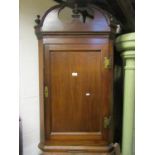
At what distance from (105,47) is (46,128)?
713 millimetres

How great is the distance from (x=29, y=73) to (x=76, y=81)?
50cm

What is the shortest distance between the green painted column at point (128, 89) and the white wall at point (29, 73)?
0.71 m

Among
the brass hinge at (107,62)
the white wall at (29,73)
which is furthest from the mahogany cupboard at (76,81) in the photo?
the white wall at (29,73)

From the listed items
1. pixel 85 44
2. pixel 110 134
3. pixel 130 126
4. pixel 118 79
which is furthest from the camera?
pixel 118 79

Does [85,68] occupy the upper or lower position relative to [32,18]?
lower

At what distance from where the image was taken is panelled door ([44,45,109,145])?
1.61 metres

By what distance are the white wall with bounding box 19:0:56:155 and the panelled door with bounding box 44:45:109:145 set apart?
14.1 inches

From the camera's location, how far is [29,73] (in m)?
1.94

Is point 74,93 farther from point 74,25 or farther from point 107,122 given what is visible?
point 74,25

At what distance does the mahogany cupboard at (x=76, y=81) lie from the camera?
5.20 ft

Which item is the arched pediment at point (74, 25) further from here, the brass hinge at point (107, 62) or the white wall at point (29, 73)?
the white wall at point (29, 73)
